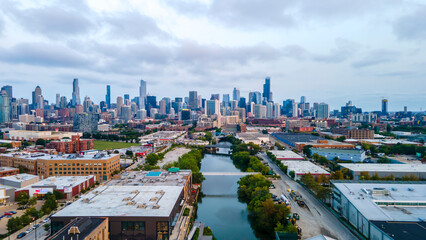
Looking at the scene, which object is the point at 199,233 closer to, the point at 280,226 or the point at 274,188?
the point at 280,226

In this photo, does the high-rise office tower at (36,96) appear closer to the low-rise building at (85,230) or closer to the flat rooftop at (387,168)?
the low-rise building at (85,230)

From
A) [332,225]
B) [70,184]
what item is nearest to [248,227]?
[332,225]

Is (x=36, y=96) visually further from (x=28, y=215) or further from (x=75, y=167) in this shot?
(x=28, y=215)

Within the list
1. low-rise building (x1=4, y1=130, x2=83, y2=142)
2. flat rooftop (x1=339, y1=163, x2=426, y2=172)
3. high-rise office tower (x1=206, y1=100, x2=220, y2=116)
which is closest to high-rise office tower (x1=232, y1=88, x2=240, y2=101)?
high-rise office tower (x1=206, y1=100, x2=220, y2=116)

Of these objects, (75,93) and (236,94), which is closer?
(75,93)

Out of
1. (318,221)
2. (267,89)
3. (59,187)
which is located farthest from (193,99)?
(318,221)

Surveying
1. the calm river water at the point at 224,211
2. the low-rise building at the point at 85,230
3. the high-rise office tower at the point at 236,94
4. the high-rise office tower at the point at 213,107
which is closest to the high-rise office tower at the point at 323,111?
the high-rise office tower at the point at 213,107

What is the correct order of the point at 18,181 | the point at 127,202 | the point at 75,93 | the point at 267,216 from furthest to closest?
1. the point at 75,93
2. the point at 18,181
3. the point at 267,216
4. the point at 127,202

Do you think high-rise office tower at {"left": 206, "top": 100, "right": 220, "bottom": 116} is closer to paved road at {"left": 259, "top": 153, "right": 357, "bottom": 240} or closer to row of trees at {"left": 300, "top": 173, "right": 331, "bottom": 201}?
row of trees at {"left": 300, "top": 173, "right": 331, "bottom": 201}
